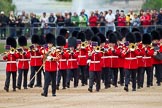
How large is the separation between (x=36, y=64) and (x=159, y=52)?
3881mm

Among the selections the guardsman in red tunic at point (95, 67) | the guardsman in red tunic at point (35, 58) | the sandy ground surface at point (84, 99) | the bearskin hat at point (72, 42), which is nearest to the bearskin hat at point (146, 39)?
the sandy ground surface at point (84, 99)

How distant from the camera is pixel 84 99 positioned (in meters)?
29.6

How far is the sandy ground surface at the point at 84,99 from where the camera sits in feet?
92.2

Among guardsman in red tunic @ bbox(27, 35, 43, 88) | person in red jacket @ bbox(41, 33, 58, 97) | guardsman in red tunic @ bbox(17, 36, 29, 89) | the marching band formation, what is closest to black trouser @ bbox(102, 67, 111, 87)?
the marching band formation

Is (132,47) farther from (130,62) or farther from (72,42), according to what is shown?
(72,42)

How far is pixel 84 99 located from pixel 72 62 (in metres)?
4.09

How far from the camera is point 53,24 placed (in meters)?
46.3

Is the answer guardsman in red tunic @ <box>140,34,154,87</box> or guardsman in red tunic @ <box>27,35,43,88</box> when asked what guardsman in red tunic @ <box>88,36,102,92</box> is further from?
guardsman in red tunic @ <box>27,35,43,88</box>

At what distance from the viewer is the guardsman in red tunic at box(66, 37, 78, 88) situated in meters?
33.5

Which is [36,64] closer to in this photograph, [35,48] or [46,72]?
[35,48]

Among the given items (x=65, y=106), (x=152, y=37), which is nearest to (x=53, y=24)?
(x=152, y=37)

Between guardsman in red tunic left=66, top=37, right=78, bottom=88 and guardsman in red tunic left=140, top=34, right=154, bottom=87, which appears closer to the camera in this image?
guardsman in red tunic left=140, top=34, right=154, bottom=87

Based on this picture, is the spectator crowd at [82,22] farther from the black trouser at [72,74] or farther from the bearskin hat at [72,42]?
the black trouser at [72,74]

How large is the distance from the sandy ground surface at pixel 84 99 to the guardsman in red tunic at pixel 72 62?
2.58ft
